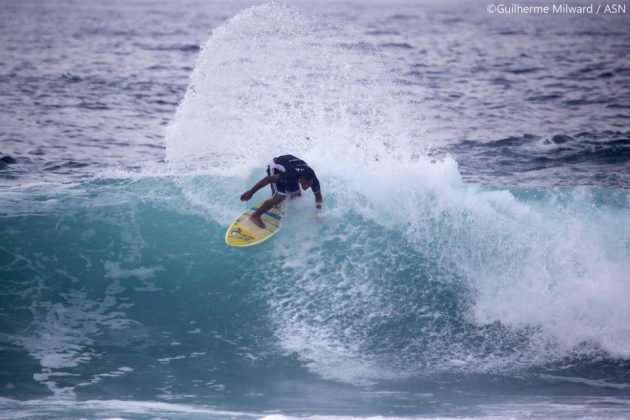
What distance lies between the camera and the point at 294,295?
10.6 meters

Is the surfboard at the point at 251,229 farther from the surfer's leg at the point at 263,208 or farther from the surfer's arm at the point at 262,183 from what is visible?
the surfer's arm at the point at 262,183

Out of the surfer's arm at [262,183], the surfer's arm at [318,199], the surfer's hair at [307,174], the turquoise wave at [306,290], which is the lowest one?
the turquoise wave at [306,290]

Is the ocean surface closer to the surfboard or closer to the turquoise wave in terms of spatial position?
the turquoise wave

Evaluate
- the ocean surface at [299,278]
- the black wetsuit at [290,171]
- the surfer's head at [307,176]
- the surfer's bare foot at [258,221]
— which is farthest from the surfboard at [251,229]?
the surfer's head at [307,176]

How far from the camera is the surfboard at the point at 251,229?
11039 mm

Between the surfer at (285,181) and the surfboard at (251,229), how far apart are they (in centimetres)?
12

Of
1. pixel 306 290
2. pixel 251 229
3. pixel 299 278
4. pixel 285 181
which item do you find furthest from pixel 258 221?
pixel 306 290

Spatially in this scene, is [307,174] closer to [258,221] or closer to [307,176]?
[307,176]

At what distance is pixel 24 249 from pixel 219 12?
55.5 meters

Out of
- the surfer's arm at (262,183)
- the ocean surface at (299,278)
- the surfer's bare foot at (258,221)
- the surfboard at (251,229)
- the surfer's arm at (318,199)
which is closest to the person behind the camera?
the ocean surface at (299,278)

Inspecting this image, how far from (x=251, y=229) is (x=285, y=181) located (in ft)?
3.32

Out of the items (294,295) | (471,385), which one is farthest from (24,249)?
(471,385)

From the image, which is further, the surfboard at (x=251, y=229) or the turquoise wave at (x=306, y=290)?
the surfboard at (x=251, y=229)

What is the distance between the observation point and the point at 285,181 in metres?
10.8
